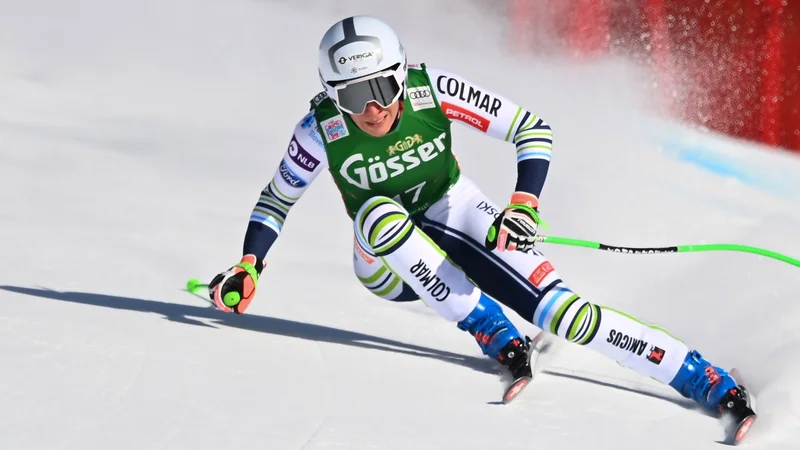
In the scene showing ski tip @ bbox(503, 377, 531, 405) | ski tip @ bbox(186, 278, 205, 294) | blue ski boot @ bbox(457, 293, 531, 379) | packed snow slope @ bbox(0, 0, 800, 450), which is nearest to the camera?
packed snow slope @ bbox(0, 0, 800, 450)

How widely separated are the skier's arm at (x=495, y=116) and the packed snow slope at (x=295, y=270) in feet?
2.54

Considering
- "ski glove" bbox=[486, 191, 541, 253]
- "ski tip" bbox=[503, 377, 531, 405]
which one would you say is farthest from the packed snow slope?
"ski glove" bbox=[486, 191, 541, 253]

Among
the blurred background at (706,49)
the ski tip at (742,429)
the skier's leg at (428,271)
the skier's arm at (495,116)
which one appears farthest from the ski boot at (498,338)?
the blurred background at (706,49)

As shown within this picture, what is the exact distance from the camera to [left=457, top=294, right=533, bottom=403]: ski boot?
366 cm

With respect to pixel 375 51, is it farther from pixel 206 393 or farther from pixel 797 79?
pixel 797 79

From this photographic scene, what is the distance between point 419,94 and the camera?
3891mm

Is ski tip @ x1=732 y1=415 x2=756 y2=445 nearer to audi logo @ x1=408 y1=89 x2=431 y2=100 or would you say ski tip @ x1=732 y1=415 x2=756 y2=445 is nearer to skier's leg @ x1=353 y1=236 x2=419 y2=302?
skier's leg @ x1=353 y1=236 x2=419 y2=302

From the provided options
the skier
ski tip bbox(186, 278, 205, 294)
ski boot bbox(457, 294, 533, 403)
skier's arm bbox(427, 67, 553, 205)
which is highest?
skier's arm bbox(427, 67, 553, 205)

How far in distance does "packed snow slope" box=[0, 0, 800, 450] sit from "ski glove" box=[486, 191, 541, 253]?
1.59 ft

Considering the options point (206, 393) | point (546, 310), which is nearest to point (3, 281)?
point (206, 393)

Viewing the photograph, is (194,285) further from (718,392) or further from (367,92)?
(718,392)

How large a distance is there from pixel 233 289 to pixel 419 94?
0.96m

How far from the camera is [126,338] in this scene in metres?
3.70

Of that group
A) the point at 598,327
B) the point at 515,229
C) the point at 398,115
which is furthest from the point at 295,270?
the point at 598,327
